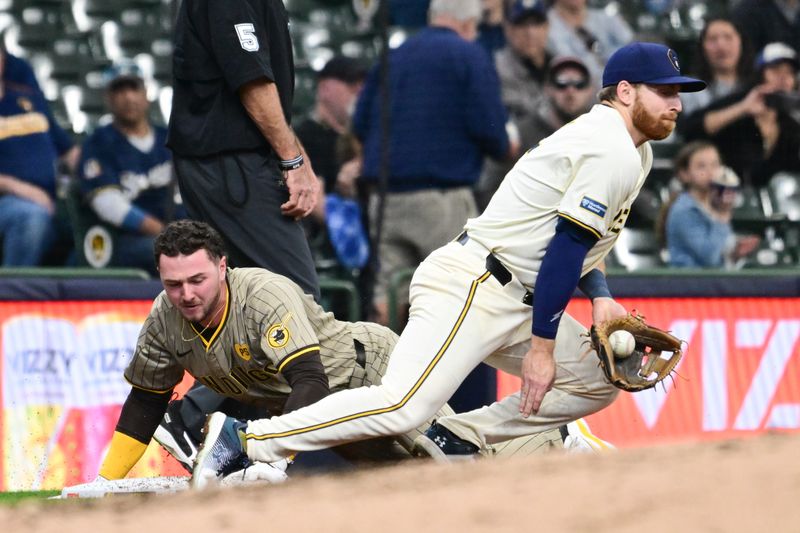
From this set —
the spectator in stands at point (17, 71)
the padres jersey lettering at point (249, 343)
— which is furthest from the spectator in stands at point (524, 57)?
the padres jersey lettering at point (249, 343)

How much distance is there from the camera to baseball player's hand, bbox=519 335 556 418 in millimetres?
4793

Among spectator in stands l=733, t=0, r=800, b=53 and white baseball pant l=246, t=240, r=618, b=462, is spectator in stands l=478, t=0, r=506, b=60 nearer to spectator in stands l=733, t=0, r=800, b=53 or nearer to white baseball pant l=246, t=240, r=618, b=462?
spectator in stands l=733, t=0, r=800, b=53

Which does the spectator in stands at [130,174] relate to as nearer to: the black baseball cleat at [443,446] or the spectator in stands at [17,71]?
the spectator in stands at [17,71]

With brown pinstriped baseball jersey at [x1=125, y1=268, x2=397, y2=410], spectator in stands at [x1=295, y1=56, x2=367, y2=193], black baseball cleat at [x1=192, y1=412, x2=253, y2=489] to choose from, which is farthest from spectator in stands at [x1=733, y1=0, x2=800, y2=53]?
black baseball cleat at [x1=192, y1=412, x2=253, y2=489]

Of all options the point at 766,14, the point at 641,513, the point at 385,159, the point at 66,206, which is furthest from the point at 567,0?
the point at 641,513

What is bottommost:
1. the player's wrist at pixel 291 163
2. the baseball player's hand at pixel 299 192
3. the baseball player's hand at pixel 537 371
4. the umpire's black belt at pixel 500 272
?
the baseball player's hand at pixel 537 371

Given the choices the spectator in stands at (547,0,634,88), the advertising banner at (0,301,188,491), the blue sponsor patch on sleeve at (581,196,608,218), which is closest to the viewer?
the blue sponsor patch on sleeve at (581,196,608,218)

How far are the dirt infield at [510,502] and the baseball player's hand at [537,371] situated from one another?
65 cm

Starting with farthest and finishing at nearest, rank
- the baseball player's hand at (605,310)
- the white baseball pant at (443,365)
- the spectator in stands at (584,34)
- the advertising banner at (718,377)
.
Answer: the spectator in stands at (584,34)
the advertising banner at (718,377)
the baseball player's hand at (605,310)
the white baseball pant at (443,365)

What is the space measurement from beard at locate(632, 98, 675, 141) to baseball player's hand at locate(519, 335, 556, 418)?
0.85 m

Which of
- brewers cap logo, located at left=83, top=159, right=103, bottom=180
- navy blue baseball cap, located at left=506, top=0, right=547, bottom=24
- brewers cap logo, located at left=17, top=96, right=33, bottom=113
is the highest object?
navy blue baseball cap, located at left=506, top=0, right=547, bottom=24

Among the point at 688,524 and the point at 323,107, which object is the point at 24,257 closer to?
the point at 323,107

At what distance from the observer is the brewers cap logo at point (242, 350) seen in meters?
5.06

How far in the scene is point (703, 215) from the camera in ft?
28.2
